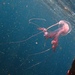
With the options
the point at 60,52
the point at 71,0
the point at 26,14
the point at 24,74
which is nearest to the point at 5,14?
the point at 26,14

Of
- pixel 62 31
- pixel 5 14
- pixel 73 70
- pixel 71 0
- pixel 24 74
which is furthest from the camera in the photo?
pixel 5 14

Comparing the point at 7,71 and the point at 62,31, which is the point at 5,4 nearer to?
the point at 7,71

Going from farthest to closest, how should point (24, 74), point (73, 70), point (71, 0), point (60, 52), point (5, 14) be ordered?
point (60, 52), point (5, 14), point (24, 74), point (71, 0), point (73, 70)

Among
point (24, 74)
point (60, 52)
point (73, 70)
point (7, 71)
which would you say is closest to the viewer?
point (73, 70)

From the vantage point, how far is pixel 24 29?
83562mm

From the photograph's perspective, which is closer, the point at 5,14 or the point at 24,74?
the point at 24,74

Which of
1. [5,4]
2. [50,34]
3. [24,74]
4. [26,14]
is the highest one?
[50,34]

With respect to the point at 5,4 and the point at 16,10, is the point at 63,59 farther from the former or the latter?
the point at 5,4

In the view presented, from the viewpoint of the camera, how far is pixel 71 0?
11328mm

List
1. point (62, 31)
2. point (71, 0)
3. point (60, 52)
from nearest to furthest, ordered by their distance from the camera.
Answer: point (62, 31), point (71, 0), point (60, 52)

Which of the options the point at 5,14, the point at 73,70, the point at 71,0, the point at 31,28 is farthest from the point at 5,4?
the point at 73,70

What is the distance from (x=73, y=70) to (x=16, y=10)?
8005 cm

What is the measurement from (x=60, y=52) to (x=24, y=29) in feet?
68.3

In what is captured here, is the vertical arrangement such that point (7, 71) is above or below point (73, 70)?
below
